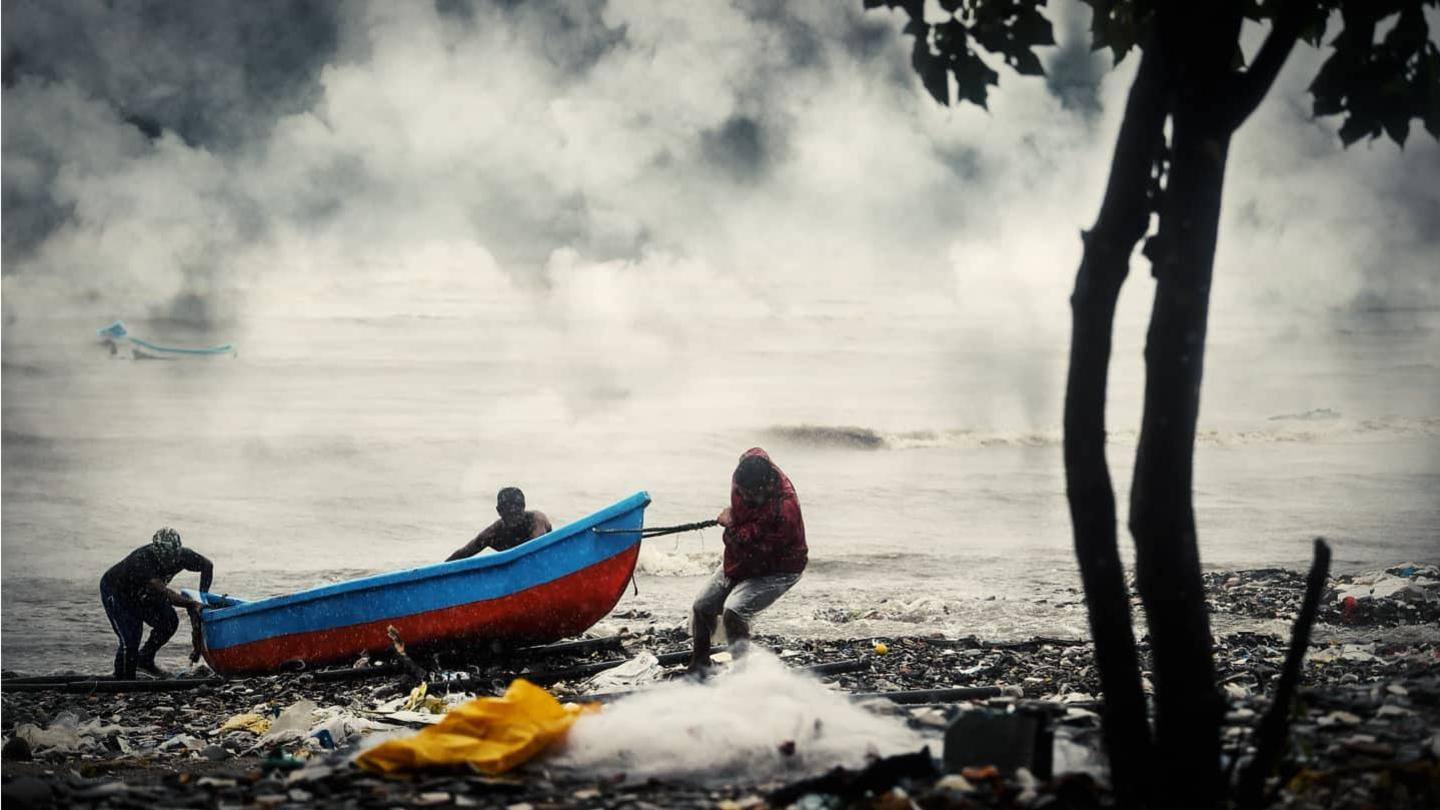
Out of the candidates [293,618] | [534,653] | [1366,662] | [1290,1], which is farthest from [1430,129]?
[293,618]

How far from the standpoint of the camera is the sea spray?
450 centimetres

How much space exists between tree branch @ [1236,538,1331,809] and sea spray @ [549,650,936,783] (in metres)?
1.38

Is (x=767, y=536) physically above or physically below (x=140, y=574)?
above

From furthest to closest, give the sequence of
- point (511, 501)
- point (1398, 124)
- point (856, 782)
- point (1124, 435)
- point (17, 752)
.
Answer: point (1124, 435) → point (511, 501) → point (17, 752) → point (1398, 124) → point (856, 782)

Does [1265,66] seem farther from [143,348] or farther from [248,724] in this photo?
[143,348]

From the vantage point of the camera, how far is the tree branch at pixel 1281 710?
3.48 metres

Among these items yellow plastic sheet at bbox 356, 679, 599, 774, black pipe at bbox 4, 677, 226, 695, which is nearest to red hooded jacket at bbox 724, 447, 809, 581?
yellow plastic sheet at bbox 356, 679, 599, 774

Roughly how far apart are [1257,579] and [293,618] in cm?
989

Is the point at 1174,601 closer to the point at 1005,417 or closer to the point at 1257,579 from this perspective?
the point at 1257,579

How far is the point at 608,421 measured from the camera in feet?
90.7

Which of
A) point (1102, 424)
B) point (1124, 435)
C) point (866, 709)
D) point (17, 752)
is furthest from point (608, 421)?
point (1102, 424)

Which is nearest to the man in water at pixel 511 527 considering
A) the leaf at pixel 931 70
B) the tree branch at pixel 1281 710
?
the leaf at pixel 931 70

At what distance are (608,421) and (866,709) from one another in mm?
22625

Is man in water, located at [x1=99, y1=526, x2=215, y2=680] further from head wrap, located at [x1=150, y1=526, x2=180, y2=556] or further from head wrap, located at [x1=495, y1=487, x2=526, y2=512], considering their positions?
head wrap, located at [x1=495, y1=487, x2=526, y2=512]
